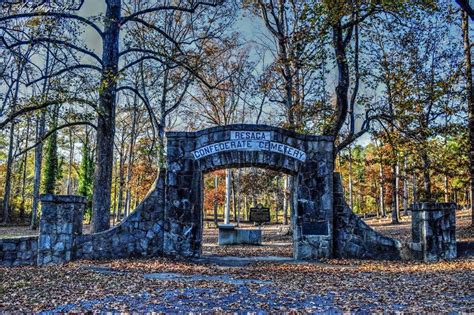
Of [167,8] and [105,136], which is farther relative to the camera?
[167,8]

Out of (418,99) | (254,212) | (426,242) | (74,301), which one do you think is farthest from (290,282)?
(254,212)

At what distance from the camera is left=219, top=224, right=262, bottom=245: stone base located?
15.1m

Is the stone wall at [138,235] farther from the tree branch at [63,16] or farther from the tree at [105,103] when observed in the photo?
the tree branch at [63,16]

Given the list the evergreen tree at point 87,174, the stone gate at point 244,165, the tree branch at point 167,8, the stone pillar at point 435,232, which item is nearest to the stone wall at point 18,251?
the stone gate at point 244,165

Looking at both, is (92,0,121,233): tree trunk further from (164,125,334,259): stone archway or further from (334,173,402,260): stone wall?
(334,173,402,260): stone wall

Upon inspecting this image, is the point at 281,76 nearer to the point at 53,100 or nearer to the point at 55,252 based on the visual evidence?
the point at 53,100

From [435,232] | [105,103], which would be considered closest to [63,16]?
[105,103]

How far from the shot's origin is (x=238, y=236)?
1523cm

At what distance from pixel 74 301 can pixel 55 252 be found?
410 centimetres

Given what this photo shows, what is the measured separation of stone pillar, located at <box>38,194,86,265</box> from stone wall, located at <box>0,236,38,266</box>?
587mm

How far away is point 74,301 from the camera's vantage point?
5.26 m

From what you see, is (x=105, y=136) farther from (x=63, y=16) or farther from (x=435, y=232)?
(x=435, y=232)

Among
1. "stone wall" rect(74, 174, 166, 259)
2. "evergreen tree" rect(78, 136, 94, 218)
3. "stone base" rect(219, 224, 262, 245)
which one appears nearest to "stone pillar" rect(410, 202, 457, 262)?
"stone wall" rect(74, 174, 166, 259)

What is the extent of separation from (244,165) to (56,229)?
4.54 metres
